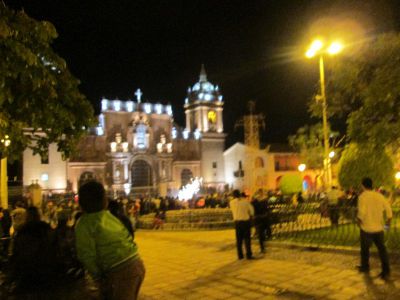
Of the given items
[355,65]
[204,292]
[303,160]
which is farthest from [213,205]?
[204,292]

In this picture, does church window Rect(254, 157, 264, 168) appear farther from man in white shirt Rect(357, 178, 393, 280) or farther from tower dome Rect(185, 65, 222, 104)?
man in white shirt Rect(357, 178, 393, 280)

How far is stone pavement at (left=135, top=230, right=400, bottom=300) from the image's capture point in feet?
20.2

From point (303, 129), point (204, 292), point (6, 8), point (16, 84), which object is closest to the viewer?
point (6, 8)

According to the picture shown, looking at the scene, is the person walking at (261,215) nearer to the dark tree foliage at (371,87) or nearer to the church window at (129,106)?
the dark tree foliage at (371,87)

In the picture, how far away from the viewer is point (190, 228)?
1656cm

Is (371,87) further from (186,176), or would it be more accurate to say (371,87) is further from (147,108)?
(186,176)

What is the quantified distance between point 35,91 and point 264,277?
4.61m

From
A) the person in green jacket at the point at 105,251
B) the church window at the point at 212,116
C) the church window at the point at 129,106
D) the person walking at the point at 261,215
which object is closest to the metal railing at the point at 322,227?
the person walking at the point at 261,215

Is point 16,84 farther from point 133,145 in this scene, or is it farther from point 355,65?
point 133,145

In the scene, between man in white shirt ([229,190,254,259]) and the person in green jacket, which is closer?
the person in green jacket

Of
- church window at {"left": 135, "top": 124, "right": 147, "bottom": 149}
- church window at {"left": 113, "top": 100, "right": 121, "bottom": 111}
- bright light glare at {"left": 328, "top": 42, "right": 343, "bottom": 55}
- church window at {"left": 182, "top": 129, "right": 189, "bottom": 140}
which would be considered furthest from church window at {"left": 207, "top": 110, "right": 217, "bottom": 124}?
bright light glare at {"left": 328, "top": 42, "right": 343, "bottom": 55}

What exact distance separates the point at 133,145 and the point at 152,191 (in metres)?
6.05

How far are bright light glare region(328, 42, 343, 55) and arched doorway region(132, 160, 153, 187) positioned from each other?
40.5 meters

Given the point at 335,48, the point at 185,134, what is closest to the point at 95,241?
the point at 335,48
